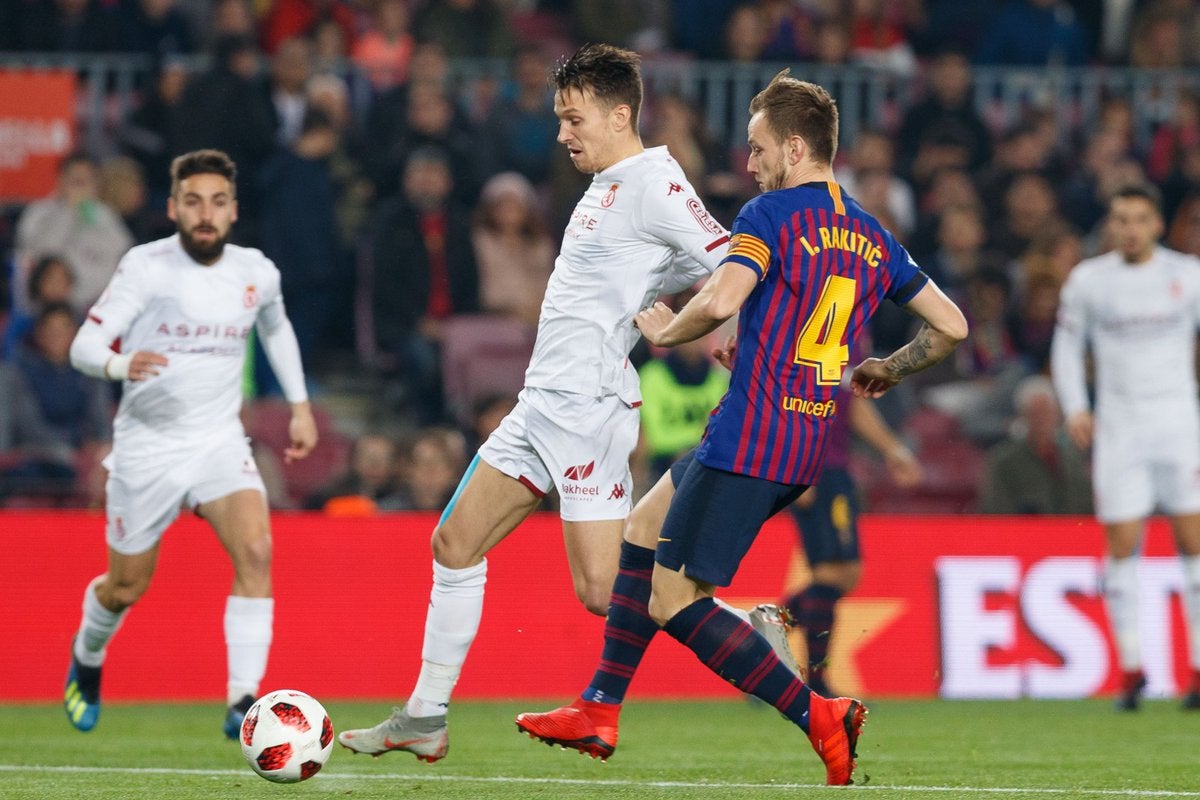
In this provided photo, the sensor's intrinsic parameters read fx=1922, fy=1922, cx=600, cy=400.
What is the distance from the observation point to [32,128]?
1338cm

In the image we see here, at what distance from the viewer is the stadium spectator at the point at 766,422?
6051 mm

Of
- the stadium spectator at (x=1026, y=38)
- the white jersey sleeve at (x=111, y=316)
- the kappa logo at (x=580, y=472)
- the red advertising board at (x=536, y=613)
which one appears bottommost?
the red advertising board at (x=536, y=613)

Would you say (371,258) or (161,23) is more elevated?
(161,23)

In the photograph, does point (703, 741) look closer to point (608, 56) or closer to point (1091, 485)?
point (608, 56)

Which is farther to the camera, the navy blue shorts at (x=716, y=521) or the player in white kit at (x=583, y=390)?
the player in white kit at (x=583, y=390)

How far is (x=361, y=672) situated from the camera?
11.2 m

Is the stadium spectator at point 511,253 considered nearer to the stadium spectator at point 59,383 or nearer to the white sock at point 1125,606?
the stadium spectator at point 59,383

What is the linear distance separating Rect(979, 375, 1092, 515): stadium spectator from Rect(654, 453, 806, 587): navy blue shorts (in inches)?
265

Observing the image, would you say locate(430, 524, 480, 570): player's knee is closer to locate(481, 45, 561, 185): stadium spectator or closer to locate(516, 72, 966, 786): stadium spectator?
locate(516, 72, 966, 786): stadium spectator

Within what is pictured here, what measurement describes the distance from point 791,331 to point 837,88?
1008cm

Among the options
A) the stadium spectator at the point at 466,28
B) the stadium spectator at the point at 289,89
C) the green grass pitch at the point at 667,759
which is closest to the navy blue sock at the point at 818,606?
the green grass pitch at the point at 667,759

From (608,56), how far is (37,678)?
599 cm

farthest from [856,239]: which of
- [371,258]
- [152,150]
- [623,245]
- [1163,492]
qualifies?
[152,150]

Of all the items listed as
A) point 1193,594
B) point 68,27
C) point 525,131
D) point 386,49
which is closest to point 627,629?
point 1193,594
